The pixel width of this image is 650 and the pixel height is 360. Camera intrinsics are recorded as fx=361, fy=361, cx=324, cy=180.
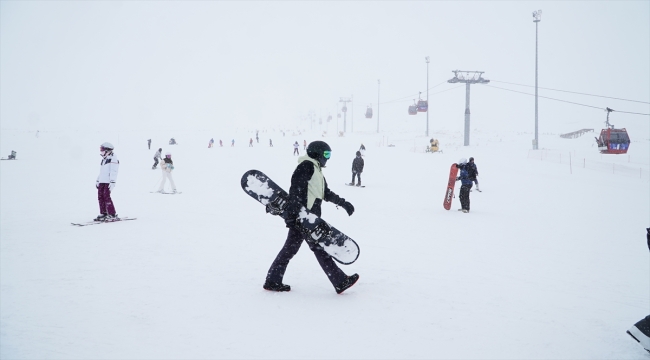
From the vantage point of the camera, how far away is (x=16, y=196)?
14.1m

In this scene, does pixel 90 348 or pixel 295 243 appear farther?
pixel 295 243

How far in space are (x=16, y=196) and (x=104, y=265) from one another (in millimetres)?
12235

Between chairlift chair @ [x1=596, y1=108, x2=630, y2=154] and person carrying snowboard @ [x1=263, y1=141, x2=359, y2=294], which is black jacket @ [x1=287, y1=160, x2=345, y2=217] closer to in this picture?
person carrying snowboard @ [x1=263, y1=141, x2=359, y2=294]

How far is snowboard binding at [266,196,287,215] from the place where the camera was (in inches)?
166

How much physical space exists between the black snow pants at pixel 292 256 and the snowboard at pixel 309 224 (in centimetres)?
9

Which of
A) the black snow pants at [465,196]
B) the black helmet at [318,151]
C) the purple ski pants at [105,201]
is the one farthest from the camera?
the black snow pants at [465,196]

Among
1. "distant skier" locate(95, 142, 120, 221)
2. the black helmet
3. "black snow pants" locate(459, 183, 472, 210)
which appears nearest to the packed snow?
"black snow pants" locate(459, 183, 472, 210)

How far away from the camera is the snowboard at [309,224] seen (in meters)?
4.08

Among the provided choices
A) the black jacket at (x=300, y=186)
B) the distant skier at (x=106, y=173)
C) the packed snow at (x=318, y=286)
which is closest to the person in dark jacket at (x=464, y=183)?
the packed snow at (x=318, y=286)

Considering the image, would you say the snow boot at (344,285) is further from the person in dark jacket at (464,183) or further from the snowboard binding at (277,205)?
the person in dark jacket at (464,183)

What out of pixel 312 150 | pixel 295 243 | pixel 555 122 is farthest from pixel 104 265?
pixel 555 122

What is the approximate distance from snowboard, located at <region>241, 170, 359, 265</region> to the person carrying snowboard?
0.08 metres

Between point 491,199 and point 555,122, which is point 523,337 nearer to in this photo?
point 491,199

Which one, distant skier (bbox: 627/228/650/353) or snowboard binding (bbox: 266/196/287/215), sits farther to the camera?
snowboard binding (bbox: 266/196/287/215)
